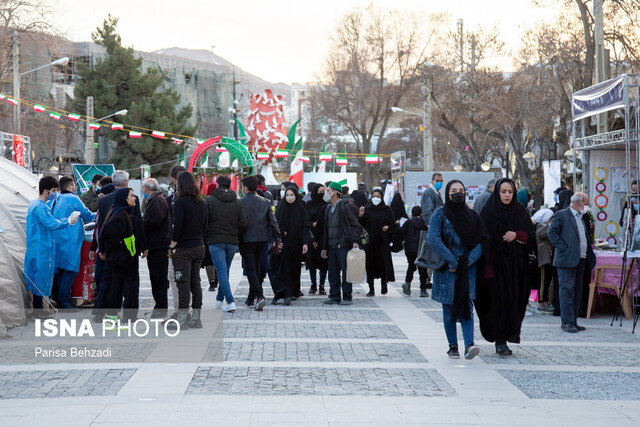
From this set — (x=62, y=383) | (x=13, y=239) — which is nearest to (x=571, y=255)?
(x=62, y=383)

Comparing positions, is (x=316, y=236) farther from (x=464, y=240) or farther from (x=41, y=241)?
(x=464, y=240)

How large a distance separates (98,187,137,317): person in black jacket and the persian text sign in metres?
8.81

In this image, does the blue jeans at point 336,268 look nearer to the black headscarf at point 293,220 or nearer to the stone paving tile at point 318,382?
the black headscarf at point 293,220

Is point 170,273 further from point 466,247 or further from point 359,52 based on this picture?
point 359,52

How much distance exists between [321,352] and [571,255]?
394 cm

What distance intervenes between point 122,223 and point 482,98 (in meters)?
30.6

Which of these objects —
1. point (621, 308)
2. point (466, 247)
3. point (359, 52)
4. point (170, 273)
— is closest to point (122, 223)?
point (170, 273)

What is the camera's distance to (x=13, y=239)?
477 inches

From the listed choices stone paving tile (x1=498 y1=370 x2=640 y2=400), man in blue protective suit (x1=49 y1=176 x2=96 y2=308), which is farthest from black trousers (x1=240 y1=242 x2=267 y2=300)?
stone paving tile (x1=498 y1=370 x2=640 y2=400)

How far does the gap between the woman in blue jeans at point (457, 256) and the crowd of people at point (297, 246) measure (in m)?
0.01

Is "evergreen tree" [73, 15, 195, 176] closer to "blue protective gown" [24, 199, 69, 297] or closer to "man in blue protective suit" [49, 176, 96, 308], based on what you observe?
"man in blue protective suit" [49, 176, 96, 308]

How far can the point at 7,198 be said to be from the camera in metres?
13.0

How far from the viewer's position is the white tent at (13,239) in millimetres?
10641

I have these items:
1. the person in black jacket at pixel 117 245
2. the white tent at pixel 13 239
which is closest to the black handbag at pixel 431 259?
the person in black jacket at pixel 117 245
